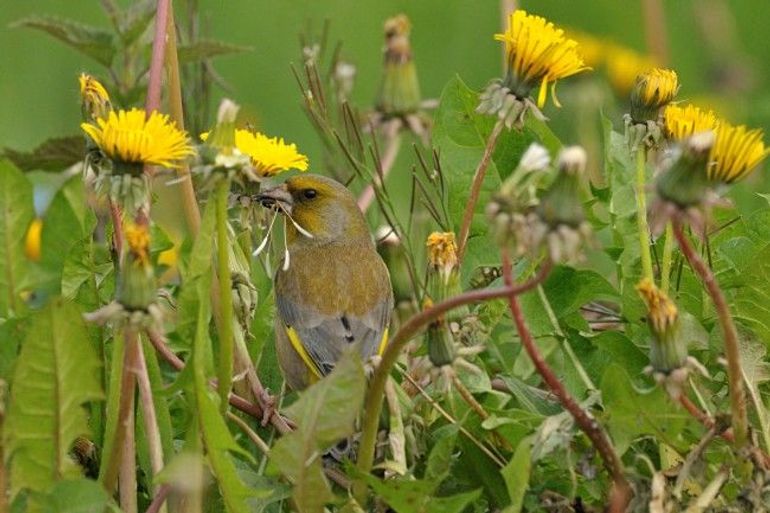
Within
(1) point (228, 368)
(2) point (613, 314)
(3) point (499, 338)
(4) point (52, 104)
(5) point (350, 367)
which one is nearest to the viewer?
(5) point (350, 367)

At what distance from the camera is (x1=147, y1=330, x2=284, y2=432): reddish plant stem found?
7.66ft

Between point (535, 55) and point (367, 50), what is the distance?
13.4 feet

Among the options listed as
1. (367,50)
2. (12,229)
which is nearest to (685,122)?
→ (12,229)

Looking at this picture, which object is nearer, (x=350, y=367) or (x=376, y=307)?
(x=350, y=367)

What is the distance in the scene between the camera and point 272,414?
2.48m

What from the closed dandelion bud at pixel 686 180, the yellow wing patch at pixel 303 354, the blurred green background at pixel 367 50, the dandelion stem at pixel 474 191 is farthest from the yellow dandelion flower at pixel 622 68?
the closed dandelion bud at pixel 686 180

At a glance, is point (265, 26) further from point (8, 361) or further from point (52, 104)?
point (8, 361)

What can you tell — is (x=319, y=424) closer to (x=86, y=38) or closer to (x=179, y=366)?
(x=179, y=366)

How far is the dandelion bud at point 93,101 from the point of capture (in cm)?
226

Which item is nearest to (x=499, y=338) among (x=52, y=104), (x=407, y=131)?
(x=407, y=131)

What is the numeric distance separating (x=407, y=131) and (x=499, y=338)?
543 millimetres

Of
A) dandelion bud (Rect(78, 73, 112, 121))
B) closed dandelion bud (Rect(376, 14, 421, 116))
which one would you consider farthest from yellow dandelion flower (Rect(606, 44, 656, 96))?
dandelion bud (Rect(78, 73, 112, 121))

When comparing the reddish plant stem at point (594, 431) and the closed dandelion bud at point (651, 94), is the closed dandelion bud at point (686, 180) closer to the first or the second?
the reddish plant stem at point (594, 431)

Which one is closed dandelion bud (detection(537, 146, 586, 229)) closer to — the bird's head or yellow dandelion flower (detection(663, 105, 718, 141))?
yellow dandelion flower (detection(663, 105, 718, 141))
